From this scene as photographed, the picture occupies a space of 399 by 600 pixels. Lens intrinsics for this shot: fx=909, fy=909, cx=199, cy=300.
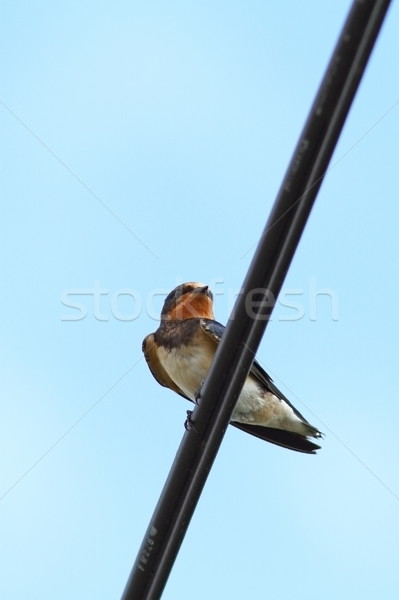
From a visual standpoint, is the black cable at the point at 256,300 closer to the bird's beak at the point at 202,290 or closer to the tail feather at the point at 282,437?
the tail feather at the point at 282,437

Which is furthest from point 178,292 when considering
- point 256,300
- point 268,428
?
point 256,300

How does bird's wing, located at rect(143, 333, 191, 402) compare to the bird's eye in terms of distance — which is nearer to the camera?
bird's wing, located at rect(143, 333, 191, 402)

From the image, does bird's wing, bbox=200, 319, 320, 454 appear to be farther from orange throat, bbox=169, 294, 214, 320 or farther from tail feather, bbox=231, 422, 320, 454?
orange throat, bbox=169, 294, 214, 320

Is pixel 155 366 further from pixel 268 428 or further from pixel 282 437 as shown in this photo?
pixel 282 437

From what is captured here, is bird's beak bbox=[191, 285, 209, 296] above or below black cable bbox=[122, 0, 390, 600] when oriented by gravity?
above

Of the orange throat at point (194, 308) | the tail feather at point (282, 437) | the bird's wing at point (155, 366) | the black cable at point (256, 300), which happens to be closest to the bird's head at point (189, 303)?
the orange throat at point (194, 308)

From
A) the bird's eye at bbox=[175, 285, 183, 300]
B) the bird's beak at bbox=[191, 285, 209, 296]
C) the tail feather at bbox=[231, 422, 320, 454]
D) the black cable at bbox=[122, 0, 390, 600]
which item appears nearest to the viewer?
the black cable at bbox=[122, 0, 390, 600]

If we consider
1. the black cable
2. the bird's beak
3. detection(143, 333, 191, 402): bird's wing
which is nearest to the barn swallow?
detection(143, 333, 191, 402): bird's wing
